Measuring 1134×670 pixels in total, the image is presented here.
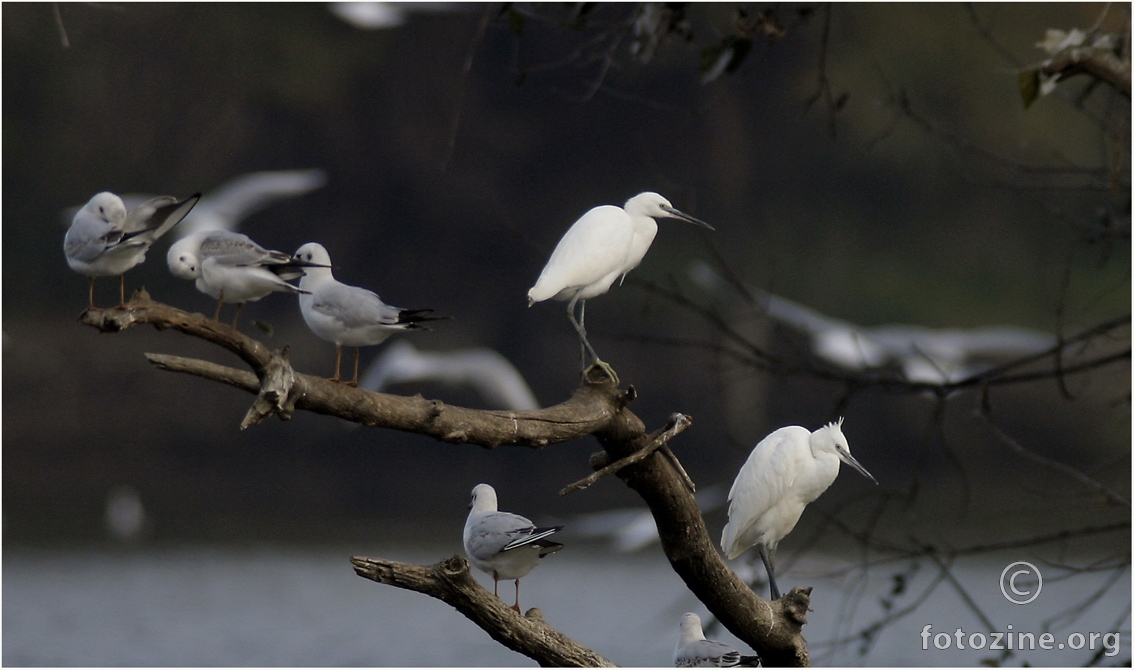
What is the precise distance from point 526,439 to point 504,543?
1.88ft

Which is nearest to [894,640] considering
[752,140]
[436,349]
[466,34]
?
[436,349]

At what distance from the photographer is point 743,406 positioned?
17.4 metres

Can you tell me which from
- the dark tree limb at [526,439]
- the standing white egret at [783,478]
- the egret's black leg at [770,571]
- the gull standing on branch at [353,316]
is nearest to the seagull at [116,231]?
the dark tree limb at [526,439]

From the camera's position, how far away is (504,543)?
147 inches

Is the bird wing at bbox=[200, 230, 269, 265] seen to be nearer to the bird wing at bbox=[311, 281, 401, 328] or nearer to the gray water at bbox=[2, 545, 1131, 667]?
the bird wing at bbox=[311, 281, 401, 328]

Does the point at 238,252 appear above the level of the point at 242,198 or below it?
above

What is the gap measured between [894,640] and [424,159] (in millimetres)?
11924

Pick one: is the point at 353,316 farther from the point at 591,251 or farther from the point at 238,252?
the point at 591,251

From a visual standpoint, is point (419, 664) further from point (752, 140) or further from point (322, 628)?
point (752, 140)

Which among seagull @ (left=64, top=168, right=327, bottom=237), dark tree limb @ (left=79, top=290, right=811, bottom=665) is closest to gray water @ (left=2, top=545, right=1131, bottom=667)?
seagull @ (left=64, top=168, right=327, bottom=237)

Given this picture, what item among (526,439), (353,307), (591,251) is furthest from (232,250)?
(591,251)

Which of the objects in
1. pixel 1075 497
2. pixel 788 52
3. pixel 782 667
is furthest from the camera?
pixel 788 52

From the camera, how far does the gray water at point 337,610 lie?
37.4 ft

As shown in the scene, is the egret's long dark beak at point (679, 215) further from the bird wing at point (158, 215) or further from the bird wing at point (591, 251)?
the bird wing at point (158, 215)
